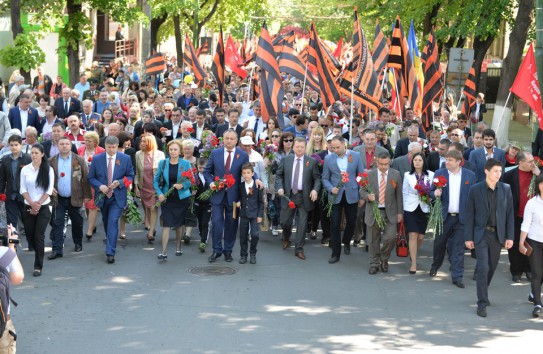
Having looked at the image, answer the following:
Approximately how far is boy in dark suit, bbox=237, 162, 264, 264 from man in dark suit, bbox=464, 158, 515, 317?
3424 mm

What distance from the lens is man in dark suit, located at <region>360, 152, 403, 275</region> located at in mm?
12844

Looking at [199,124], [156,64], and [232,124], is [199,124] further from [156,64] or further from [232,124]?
[156,64]

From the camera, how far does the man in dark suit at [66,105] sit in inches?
797

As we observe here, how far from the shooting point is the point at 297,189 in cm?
1377

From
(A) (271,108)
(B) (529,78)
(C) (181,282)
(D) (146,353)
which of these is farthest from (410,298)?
(A) (271,108)

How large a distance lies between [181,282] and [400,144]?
538cm

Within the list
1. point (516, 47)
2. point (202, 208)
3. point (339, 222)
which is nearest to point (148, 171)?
point (202, 208)

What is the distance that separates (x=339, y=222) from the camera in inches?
527

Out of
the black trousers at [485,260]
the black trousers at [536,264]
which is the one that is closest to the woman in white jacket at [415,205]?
the black trousers at [485,260]

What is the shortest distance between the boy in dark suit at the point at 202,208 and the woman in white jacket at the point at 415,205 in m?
3.10

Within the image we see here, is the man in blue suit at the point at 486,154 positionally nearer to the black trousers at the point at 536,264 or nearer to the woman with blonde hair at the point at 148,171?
the black trousers at the point at 536,264

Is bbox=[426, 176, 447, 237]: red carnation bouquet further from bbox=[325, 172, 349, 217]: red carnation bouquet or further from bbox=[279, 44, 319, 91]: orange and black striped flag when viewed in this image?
bbox=[279, 44, 319, 91]: orange and black striped flag

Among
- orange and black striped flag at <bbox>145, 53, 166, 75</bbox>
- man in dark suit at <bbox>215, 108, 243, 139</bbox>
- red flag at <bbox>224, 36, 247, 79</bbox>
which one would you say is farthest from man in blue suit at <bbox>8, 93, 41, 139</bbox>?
red flag at <bbox>224, 36, 247, 79</bbox>

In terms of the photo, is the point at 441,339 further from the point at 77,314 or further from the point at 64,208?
the point at 64,208
